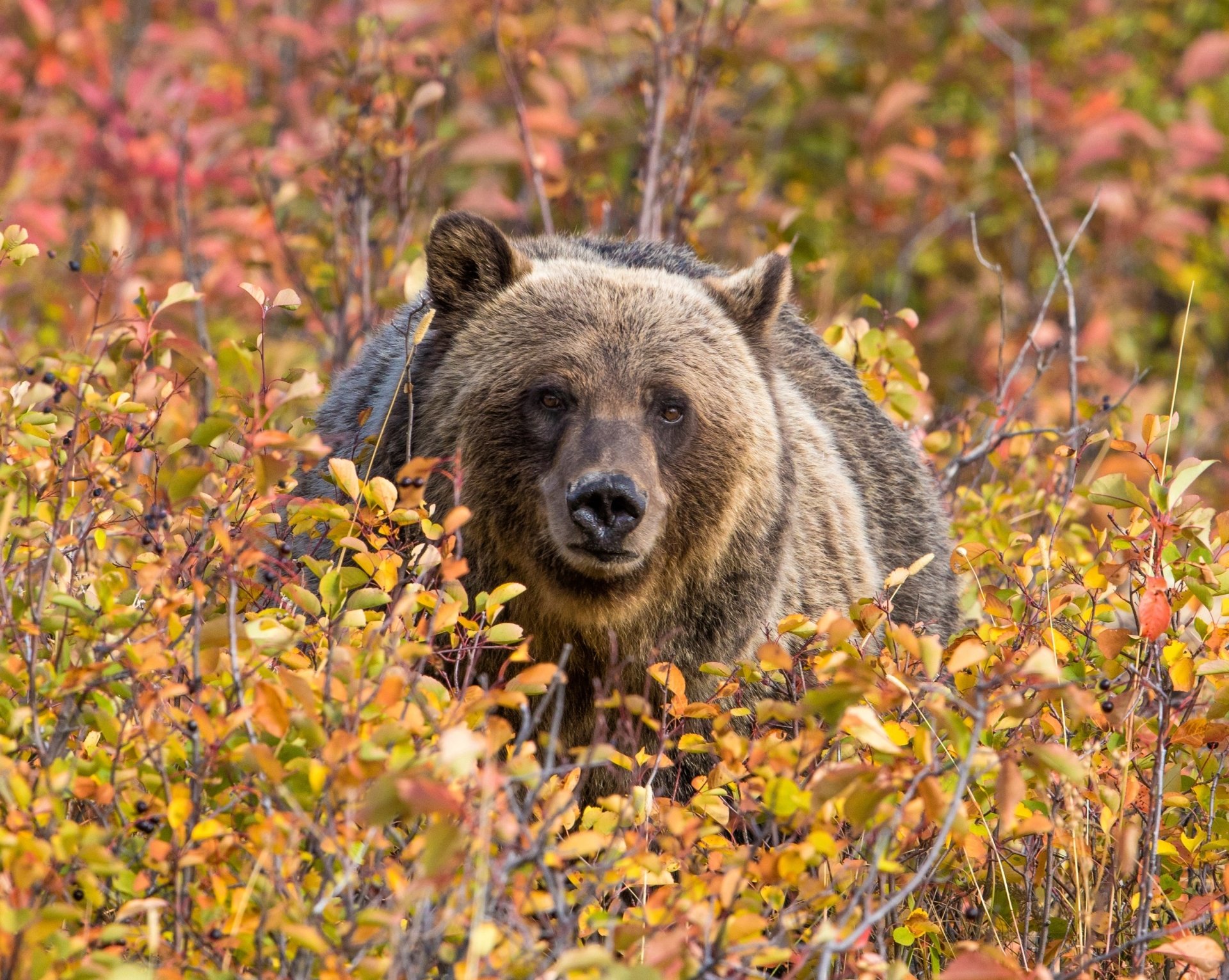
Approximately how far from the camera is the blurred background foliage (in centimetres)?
669

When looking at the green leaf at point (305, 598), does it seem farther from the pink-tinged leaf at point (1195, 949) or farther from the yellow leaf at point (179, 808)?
the pink-tinged leaf at point (1195, 949)

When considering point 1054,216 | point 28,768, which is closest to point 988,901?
point 28,768

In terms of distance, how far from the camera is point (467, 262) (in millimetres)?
4473

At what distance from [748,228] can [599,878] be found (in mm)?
6337

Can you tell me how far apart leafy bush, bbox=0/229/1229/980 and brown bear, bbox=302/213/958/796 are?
0.24 meters

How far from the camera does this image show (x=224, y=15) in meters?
10.6

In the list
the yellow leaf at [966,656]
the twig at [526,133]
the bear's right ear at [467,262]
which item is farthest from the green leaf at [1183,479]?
the twig at [526,133]

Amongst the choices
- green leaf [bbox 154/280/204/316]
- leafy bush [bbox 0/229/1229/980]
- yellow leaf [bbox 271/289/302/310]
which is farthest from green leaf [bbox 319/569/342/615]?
green leaf [bbox 154/280/204/316]

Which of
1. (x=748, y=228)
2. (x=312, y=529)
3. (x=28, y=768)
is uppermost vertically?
(x=748, y=228)

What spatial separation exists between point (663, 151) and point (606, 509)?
140 inches

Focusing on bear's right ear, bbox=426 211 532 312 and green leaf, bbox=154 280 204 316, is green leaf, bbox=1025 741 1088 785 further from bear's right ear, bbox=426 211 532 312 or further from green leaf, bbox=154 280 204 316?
bear's right ear, bbox=426 211 532 312

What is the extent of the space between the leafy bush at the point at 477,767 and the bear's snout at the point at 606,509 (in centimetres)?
44

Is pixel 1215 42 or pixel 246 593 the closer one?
pixel 246 593

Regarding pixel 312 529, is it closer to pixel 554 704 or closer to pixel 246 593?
pixel 246 593
